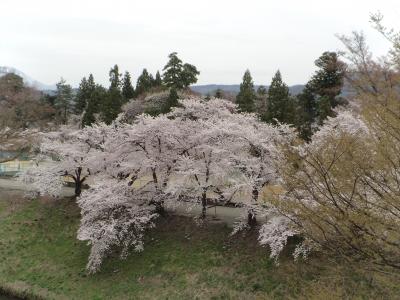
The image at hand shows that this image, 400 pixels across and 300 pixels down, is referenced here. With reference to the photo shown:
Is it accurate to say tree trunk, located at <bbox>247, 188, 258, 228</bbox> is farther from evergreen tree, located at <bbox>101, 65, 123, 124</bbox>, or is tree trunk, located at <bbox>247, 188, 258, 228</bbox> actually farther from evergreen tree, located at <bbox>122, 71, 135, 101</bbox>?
evergreen tree, located at <bbox>122, 71, 135, 101</bbox>

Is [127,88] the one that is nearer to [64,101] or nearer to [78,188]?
[64,101]

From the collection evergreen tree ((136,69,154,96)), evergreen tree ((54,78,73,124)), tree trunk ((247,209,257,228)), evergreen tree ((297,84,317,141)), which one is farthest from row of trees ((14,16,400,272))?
evergreen tree ((54,78,73,124))

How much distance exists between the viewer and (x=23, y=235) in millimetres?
22906

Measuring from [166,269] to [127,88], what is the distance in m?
36.9

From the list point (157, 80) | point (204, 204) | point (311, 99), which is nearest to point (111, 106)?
point (157, 80)

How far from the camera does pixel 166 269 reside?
1719 cm

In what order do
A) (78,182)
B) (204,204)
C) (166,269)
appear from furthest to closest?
(78,182) → (204,204) → (166,269)

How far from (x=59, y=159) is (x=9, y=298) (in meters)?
10.5

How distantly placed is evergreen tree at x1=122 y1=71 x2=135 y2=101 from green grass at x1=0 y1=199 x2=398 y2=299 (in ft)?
97.7

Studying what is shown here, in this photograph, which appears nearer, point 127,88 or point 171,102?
point 171,102

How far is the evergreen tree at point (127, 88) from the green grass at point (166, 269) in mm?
29777

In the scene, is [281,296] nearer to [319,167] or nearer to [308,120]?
[319,167]

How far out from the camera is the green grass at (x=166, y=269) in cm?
1470

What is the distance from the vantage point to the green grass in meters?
14.7
